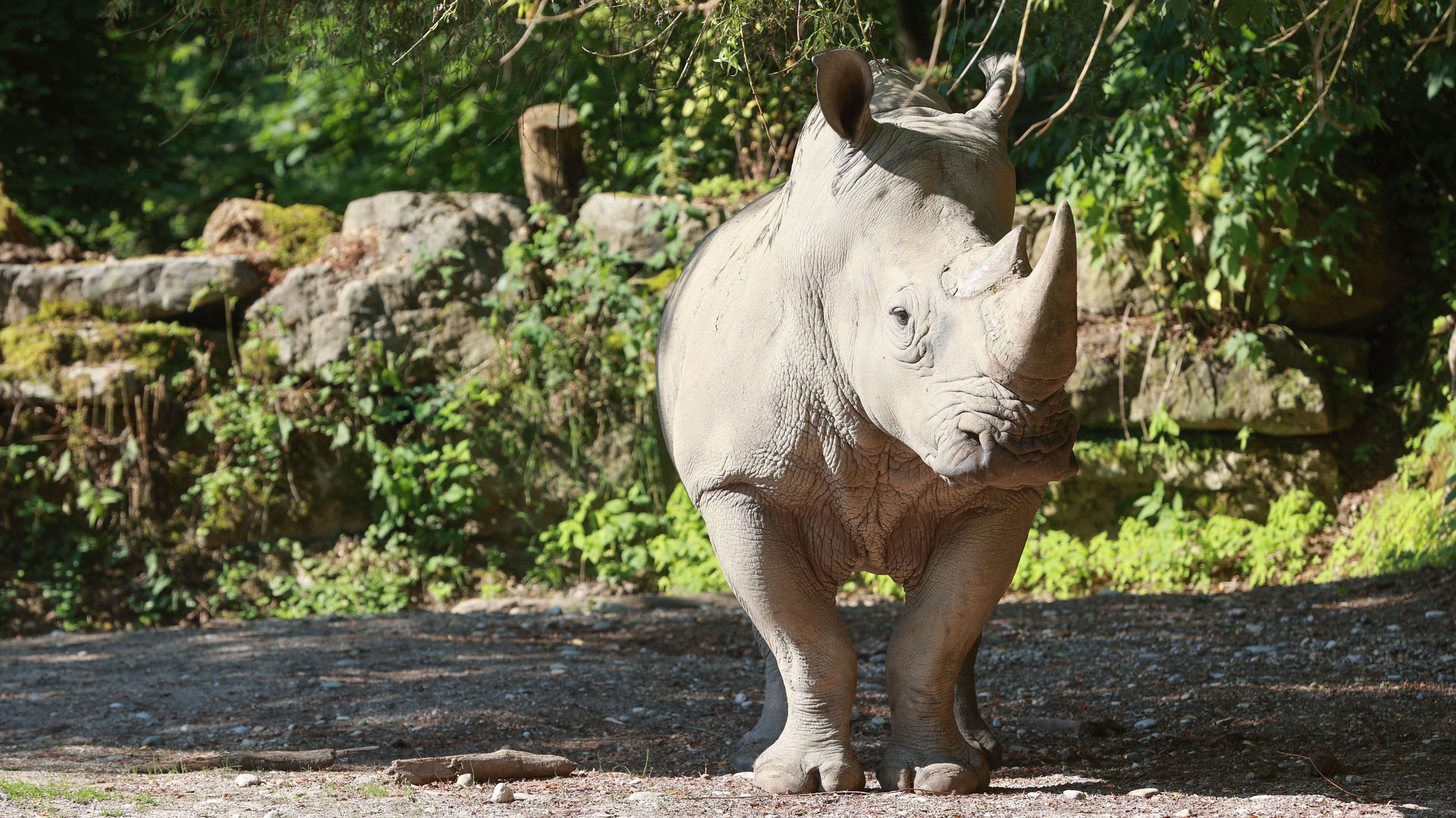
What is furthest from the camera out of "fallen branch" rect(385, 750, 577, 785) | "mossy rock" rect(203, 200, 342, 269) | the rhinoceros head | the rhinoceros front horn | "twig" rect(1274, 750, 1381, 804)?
"mossy rock" rect(203, 200, 342, 269)

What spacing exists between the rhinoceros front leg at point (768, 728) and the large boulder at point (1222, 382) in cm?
490

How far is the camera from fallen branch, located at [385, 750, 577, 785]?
13.2 feet

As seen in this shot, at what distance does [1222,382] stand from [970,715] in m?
5.12

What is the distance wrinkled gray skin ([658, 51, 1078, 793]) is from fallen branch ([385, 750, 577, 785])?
1.97 ft

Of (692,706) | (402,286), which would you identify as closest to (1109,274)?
(402,286)

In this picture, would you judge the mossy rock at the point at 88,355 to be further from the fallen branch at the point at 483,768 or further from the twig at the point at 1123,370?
the fallen branch at the point at 483,768

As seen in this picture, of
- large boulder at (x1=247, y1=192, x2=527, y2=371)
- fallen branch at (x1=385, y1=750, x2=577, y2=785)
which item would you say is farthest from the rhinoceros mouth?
large boulder at (x1=247, y1=192, x2=527, y2=371)

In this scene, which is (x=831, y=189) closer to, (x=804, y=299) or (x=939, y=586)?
(x=804, y=299)

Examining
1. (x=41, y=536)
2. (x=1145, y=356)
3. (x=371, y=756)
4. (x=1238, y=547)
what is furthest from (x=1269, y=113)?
(x=41, y=536)

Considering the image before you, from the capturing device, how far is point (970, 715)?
4.65 m

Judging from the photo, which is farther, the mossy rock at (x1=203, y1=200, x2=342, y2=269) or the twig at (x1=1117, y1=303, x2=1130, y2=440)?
the mossy rock at (x1=203, y1=200, x2=342, y2=269)

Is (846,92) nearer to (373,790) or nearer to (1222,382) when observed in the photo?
(373,790)

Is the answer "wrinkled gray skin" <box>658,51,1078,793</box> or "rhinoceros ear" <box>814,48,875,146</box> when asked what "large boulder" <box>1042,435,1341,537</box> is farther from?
"rhinoceros ear" <box>814,48,875,146</box>

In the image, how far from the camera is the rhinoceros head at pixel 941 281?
2994 mm
